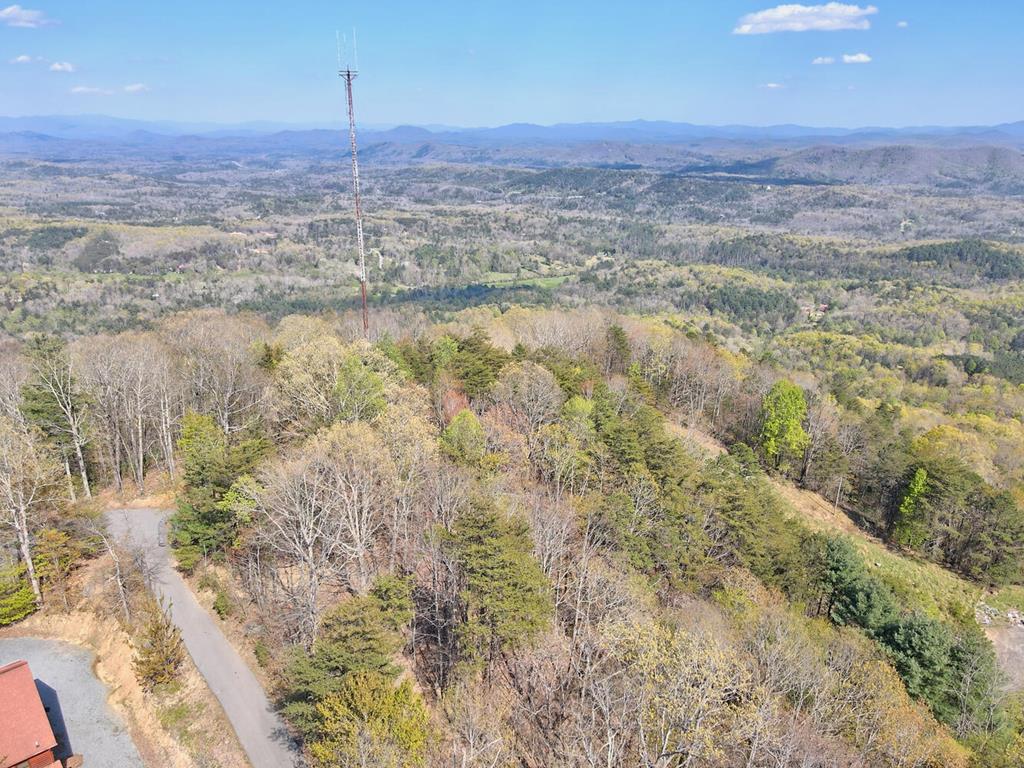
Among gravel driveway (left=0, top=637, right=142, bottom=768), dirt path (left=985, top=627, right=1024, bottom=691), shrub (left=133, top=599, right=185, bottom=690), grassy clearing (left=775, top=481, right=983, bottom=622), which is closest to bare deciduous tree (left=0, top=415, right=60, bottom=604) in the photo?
gravel driveway (left=0, top=637, right=142, bottom=768)

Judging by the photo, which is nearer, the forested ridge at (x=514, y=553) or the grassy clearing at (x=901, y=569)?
the forested ridge at (x=514, y=553)

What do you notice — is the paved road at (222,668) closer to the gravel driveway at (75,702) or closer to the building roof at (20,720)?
the gravel driveway at (75,702)

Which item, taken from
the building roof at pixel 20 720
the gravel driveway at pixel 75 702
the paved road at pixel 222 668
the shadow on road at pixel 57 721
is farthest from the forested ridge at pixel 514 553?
the building roof at pixel 20 720

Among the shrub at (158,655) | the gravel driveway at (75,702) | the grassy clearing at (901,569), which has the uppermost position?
the shrub at (158,655)

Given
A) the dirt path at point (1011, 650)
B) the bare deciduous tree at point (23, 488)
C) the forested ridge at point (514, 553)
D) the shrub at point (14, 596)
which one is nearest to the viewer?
the forested ridge at point (514, 553)

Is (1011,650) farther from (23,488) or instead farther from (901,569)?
(23,488)

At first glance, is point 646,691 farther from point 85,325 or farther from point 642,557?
point 85,325
